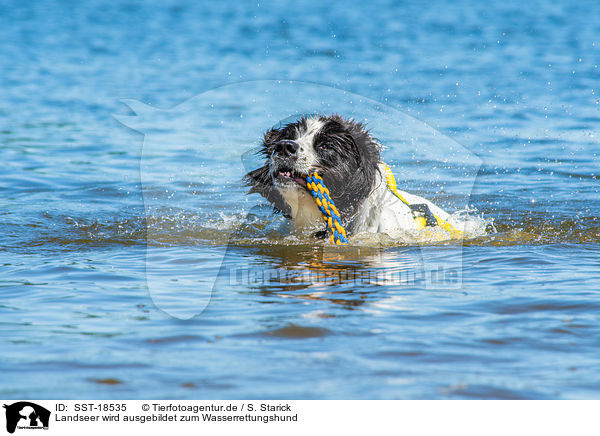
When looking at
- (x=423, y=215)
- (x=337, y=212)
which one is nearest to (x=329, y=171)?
(x=337, y=212)

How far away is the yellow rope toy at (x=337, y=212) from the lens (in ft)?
17.2

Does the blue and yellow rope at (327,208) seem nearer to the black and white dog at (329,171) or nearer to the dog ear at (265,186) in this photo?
the black and white dog at (329,171)

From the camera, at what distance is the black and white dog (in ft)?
16.9

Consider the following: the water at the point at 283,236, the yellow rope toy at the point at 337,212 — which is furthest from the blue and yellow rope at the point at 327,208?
the water at the point at 283,236

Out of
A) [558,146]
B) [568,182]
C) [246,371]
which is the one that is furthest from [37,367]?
[558,146]

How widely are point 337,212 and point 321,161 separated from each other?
49cm

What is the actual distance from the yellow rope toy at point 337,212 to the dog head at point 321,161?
5cm

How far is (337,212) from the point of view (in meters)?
5.48

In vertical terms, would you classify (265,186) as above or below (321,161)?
below

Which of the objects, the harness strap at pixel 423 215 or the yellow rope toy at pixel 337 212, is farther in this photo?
the harness strap at pixel 423 215

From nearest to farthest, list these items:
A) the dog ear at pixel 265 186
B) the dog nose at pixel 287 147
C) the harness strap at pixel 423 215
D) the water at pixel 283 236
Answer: the water at pixel 283 236
the dog nose at pixel 287 147
the dog ear at pixel 265 186
the harness strap at pixel 423 215

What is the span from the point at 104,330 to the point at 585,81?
1214cm

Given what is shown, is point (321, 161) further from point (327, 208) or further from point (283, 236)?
point (283, 236)
